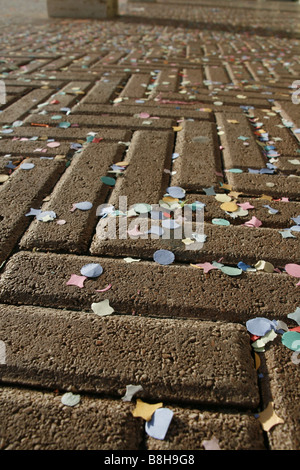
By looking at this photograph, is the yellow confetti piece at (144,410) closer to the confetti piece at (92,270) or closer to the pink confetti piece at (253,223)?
the confetti piece at (92,270)

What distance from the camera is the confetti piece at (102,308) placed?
4.24 feet

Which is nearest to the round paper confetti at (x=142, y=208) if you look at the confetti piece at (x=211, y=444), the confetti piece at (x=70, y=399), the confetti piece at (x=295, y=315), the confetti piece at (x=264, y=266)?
the confetti piece at (x=264, y=266)

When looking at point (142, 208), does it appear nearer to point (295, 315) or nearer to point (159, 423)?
point (295, 315)

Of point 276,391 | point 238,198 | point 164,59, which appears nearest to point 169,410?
point 276,391

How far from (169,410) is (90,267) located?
0.63 metres

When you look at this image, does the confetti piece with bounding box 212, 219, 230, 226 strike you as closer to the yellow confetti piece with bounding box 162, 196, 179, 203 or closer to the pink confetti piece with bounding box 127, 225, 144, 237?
the yellow confetti piece with bounding box 162, 196, 179, 203

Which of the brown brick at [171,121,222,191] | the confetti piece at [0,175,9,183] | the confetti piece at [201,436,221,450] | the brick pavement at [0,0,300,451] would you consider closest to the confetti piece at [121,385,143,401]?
the brick pavement at [0,0,300,451]

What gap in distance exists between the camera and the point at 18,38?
19.0 feet

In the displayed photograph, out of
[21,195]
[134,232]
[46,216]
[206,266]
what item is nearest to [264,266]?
[206,266]

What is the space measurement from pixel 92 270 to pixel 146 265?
0.69 feet

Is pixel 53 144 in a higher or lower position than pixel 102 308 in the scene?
higher

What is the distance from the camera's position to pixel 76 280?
1.41m

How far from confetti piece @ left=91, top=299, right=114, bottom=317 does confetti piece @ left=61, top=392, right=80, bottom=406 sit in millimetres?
289

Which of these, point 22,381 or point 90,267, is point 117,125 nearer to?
point 90,267
